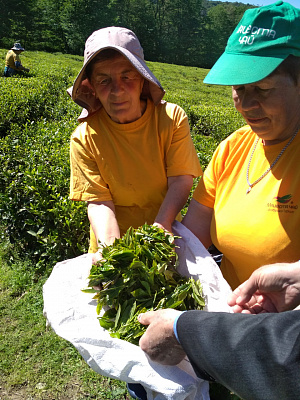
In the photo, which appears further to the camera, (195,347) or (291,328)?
(195,347)

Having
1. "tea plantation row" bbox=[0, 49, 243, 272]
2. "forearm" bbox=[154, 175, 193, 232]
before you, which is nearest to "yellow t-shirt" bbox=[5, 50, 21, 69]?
"tea plantation row" bbox=[0, 49, 243, 272]

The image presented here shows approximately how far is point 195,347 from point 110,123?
1530 mm

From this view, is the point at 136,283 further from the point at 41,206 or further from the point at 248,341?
the point at 41,206

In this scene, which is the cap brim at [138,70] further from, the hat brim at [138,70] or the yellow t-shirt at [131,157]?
the yellow t-shirt at [131,157]

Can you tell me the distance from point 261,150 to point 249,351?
112cm

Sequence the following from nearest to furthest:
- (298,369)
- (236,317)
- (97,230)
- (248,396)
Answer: (298,369) → (248,396) → (236,317) → (97,230)

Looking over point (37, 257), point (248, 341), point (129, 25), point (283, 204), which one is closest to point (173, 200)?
point (283, 204)

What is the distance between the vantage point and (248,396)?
42.6 inches

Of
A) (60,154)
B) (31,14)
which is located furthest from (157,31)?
(60,154)

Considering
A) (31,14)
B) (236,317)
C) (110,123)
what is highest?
(31,14)

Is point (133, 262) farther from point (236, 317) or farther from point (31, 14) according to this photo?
point (31, 14)

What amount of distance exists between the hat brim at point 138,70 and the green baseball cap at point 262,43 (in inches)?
23.0

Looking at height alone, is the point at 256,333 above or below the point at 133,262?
above

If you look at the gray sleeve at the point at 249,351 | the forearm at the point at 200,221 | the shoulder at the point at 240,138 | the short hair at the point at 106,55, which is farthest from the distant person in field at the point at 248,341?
the short hair at the point at 106,55
